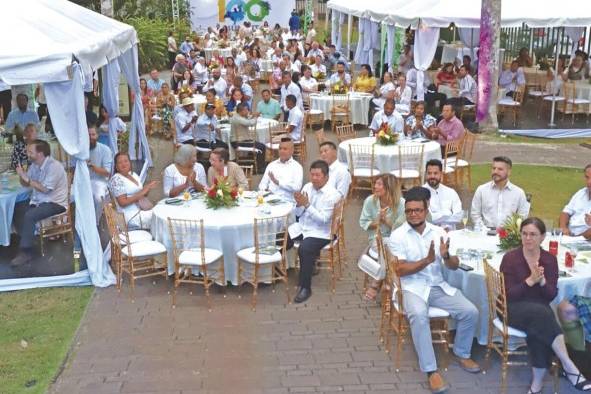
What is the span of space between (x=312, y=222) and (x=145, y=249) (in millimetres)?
1771

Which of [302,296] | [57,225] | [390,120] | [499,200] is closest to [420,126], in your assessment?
[390,120]

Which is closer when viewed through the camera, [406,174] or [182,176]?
[182,176]

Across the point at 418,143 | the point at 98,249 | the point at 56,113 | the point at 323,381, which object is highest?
the point at 56,113

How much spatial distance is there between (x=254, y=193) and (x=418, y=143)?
3583mm

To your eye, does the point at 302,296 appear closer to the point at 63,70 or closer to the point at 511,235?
the point at 511,235

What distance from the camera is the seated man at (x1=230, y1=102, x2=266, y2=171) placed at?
1305 centimetres

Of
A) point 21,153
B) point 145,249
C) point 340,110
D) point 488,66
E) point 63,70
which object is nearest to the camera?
point 63,70

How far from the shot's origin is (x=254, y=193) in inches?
349

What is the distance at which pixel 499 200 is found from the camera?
7.93 metres

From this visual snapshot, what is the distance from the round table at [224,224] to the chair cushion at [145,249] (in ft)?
0.39

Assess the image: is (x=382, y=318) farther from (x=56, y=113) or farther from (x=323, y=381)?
(x=56, y=113)

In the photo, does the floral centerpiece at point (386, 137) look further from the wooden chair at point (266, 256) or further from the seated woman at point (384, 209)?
the seated woman at point (384, 209)

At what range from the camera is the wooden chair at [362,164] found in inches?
438

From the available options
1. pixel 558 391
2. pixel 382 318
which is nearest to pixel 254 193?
pixel 382 318
